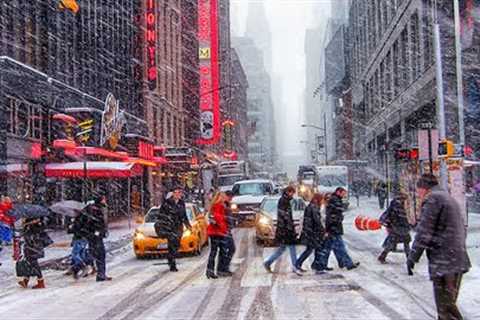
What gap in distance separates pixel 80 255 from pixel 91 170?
47.5 feet

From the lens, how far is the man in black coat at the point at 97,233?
1301 centimetres

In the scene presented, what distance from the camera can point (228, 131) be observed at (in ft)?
353

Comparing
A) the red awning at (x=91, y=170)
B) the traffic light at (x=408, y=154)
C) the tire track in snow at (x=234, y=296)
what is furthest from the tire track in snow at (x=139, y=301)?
the red awning at (x=91, y=170)

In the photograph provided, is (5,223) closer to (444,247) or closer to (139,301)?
(139,301)

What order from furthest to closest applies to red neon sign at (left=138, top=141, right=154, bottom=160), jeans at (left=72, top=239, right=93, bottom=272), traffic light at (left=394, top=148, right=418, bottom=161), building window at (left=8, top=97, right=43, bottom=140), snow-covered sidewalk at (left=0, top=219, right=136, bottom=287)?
red neon sign at (left=138, top=141, right=154, bottom=160)
building window at (left=8, top=97, right=43, bottom=140)
traffic light at (left=394, top=148, right=418, bottom=161)
snow-covered sidewalk at (left=0, top=219, right=136, bottom=287)
jeans at (left=72, top=239, right=93, bottom=272)

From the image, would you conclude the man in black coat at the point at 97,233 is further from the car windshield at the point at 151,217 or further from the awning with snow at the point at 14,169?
the awning with snow at the point at 14,169

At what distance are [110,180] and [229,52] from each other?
76713 mm

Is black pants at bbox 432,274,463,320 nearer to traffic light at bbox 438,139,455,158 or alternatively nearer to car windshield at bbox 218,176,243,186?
traffic light at bbox 438,139,455,158

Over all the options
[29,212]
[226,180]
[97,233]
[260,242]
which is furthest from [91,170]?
[226,180]

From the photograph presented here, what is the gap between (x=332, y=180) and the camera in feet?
143

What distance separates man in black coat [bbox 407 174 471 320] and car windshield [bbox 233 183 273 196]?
891 inches

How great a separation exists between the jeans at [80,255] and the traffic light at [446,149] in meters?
9.34

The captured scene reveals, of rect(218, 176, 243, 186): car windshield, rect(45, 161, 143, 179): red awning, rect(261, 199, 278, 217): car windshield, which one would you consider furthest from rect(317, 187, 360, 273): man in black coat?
rect(218, 176, 243, 186): car windshield

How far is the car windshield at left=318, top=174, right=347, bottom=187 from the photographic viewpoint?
4328 cm
